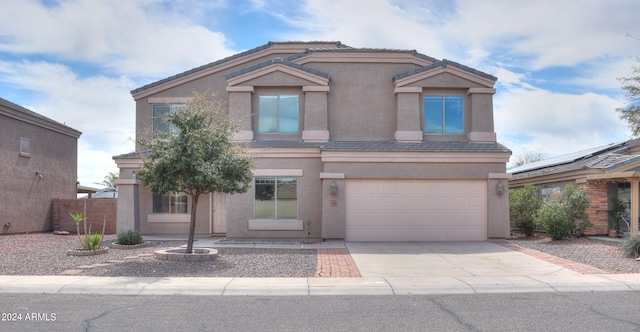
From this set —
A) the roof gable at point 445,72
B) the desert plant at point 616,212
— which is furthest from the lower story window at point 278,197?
the desert plant at point 616,212

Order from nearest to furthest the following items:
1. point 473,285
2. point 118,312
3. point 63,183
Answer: point 118,312 → point 473,285 → point 63,183

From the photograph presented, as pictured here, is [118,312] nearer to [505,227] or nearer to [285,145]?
[285,145]

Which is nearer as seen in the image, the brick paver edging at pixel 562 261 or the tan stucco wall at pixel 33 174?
the brick paver edging at pixel 562 261

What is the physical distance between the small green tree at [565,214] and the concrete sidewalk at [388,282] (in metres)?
4.92

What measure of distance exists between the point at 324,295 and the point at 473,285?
305cm

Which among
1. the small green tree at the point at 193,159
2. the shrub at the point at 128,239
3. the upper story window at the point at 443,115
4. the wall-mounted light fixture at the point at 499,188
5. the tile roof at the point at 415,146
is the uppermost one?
the upper story window at the point at 443,115

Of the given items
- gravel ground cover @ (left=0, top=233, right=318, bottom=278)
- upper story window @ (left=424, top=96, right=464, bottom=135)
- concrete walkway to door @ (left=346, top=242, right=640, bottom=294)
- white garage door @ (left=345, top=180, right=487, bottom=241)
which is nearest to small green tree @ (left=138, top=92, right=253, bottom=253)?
gravel ground cover @ (left=0, top=233, right=318, bottom=278)

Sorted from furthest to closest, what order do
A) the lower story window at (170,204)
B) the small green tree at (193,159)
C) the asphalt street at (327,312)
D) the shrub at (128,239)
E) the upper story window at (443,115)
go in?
1. the lower story window at (170,204)
2. the upper story window at (443,115)
3. the shrub at (128,239)
4. the small green tree at (193,159)
5. the asphalt street at (327,312)

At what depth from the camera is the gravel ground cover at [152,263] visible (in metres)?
11.8

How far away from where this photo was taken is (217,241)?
18047 mm

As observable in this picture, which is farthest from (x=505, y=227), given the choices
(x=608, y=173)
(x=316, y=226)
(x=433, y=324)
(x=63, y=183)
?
(x=63, y=183)

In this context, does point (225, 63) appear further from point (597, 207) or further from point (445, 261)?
point (597, 207)

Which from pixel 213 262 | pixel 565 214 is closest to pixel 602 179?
pixel 565 214

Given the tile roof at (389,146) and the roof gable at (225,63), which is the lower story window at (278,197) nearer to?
the tile roof at (389,146)
